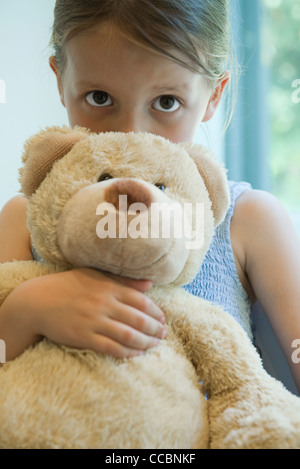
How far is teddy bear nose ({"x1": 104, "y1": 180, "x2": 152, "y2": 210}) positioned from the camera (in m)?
0.47

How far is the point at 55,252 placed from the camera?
527mm

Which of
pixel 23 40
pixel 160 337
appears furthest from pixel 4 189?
pixel 160 337

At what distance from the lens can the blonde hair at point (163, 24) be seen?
72 centimetres

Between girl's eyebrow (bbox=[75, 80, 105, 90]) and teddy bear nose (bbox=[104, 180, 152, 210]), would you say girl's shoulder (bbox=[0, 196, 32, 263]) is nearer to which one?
girl's eyebrow (bbox=[75, 80, 105, 90])

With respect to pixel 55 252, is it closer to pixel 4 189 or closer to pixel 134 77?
pixel 134 77

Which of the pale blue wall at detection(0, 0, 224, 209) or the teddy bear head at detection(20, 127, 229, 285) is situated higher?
the pale blue wall at detection(0, 0, 224, 209)

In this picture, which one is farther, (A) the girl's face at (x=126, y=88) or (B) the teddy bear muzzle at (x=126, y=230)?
(A) the girl's face at (x=126, y=88)

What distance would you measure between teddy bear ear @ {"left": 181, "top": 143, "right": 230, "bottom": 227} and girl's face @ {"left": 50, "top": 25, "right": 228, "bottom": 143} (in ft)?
0.62

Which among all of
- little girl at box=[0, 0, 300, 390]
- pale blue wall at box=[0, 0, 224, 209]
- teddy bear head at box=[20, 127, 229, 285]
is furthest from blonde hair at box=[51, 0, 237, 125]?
pale blue wall at box=[0, 0, 224, 209]

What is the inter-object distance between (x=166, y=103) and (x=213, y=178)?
25cm

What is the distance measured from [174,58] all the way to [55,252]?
14.7 inches

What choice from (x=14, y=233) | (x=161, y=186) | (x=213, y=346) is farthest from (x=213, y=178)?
(x=14, y=233)

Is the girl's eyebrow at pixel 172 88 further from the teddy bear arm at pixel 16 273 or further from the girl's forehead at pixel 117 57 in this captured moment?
the teddy bear arm at pixel 16 273

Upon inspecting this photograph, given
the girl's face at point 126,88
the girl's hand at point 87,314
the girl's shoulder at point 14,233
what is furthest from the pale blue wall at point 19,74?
the girl's hand at point 87,314
